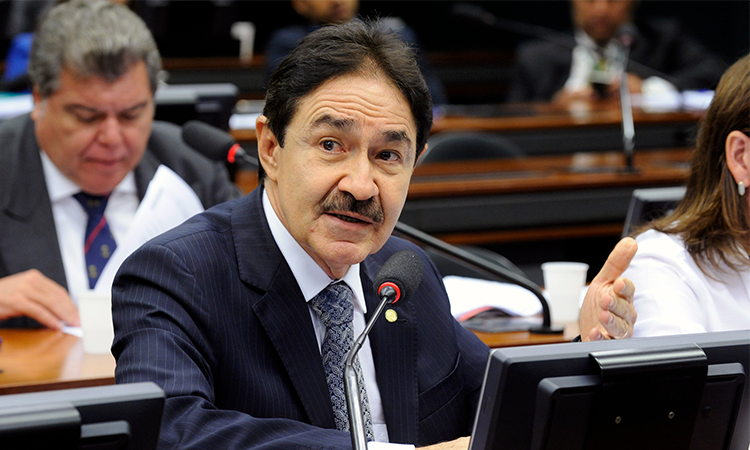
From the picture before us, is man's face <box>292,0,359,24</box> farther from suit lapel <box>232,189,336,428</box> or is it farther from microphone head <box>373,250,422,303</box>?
microphone head <box>373,250,422,303</box>

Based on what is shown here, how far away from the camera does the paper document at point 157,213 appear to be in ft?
6.31

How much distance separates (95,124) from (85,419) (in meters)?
1.60

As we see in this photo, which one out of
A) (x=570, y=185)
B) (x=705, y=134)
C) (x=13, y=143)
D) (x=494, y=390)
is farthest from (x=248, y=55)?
(x=494, y=390)

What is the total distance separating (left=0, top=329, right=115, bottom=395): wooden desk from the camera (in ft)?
5.24


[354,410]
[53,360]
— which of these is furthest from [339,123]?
[53,360]

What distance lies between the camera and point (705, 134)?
1722 mm

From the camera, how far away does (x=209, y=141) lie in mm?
1956

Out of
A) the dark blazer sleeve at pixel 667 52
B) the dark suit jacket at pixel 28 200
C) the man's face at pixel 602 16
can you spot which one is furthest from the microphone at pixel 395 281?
the dark blazer sleeve at pixel 667 52

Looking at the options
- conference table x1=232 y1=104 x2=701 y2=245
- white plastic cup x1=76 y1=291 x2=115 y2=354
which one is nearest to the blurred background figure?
conference table x1=232 y1=104 x2=701 y2=245

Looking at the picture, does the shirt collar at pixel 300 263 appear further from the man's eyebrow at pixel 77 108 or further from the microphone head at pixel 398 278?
the man's eyebrow at pixel 77 108

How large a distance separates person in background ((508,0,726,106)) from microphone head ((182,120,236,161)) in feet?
12.2

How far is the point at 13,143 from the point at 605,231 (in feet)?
7.48

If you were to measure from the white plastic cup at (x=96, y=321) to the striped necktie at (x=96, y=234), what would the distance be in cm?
56

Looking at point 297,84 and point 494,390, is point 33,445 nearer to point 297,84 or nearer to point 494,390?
point 494,390
